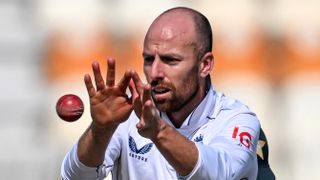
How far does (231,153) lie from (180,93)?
43 centimetres

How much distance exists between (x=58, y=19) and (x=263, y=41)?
162 centimetres

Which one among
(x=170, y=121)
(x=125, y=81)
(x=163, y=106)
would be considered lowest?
(x=170, y=121)

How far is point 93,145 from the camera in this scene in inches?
144

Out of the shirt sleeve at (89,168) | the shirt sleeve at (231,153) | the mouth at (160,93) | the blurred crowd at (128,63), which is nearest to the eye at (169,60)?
the mouth at (160,93)

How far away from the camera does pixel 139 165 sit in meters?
3.99

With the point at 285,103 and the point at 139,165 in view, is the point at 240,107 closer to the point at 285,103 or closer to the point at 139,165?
the point at 139,165

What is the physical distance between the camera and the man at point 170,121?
331cm

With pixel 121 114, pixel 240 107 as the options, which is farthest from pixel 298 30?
pixel 121 114

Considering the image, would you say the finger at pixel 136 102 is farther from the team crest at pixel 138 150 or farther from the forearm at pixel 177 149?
the team crest at pixel 138 150

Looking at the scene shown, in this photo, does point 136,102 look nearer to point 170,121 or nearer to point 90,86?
point 90,86

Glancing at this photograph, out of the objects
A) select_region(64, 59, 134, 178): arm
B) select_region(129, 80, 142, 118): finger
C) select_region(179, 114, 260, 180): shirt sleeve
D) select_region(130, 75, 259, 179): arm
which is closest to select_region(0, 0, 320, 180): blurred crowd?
select_region(179, 114, 260, 180): shirt sleeve

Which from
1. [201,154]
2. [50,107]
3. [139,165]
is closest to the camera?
[201,154]

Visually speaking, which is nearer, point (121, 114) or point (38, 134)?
point (121, 114)

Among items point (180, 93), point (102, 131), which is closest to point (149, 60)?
point (180, 93)
